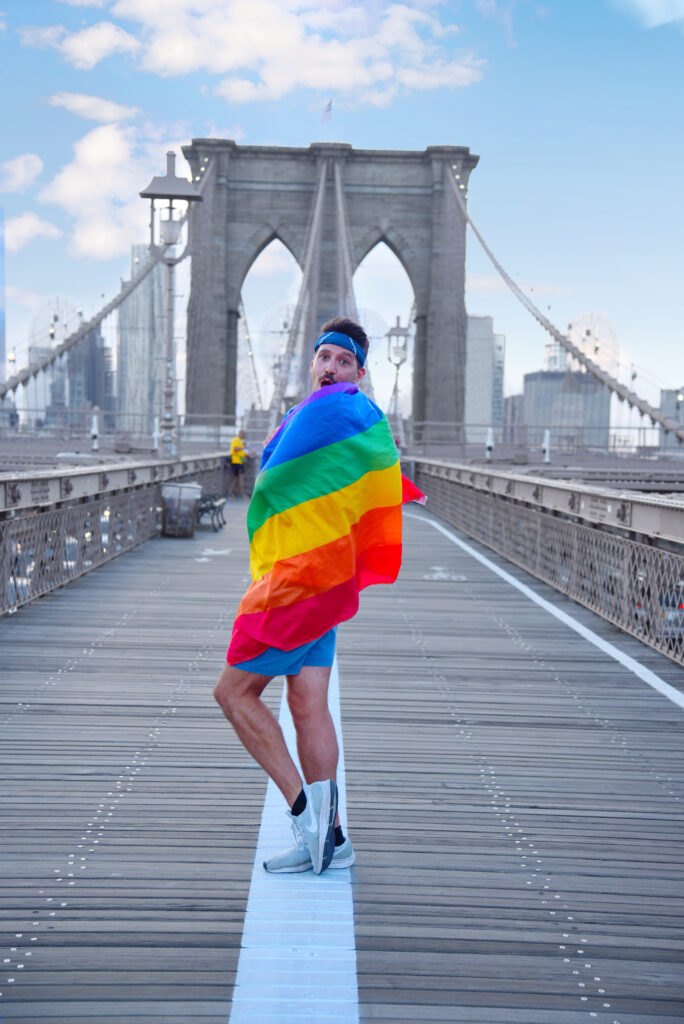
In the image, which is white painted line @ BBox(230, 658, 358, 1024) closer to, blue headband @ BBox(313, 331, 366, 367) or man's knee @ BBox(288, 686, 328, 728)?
man's knee @ BBox(288, 686, 328, 728)

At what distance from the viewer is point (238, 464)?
27.3 meters

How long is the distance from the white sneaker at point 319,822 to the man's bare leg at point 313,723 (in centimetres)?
5

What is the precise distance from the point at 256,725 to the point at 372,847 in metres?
0.72

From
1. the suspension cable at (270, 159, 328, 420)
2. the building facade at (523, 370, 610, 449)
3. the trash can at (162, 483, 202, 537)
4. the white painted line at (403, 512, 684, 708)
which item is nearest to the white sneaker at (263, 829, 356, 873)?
the white painted line at (403, 512, 684, 708)

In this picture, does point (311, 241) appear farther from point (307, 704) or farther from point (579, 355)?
point (307, 704)

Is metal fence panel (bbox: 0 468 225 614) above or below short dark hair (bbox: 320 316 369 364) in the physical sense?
→ below

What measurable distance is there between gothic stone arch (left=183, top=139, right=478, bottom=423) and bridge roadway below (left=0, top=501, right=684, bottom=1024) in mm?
57773

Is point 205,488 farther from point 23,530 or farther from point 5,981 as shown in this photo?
point 5,981

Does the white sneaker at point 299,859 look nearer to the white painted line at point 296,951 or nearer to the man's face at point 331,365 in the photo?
the white painted line at point 296,951

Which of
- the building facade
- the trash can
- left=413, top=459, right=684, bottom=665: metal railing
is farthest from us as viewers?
the building facade

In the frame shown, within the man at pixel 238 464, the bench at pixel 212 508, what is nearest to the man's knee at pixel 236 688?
the bench at pixel 212 508

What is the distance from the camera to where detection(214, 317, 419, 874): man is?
3287 millimetres

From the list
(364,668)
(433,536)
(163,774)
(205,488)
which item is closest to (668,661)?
(364,668)

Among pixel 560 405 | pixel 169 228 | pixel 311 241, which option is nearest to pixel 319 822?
pixel 169 228
